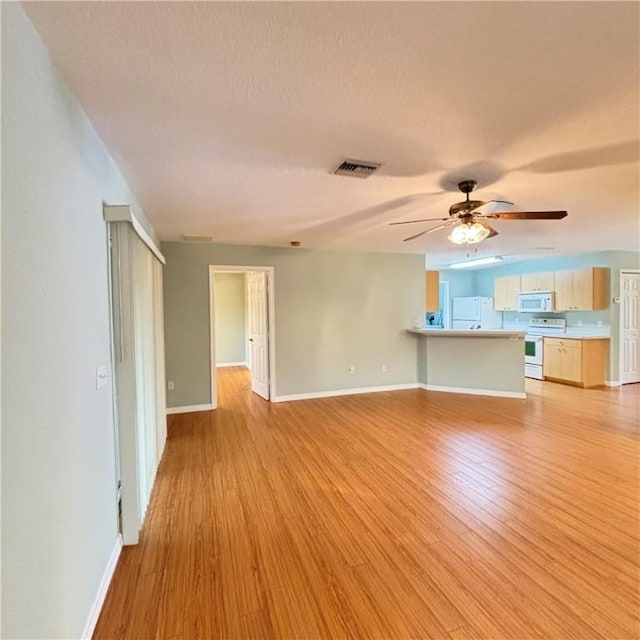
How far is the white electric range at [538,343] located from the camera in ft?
23.3

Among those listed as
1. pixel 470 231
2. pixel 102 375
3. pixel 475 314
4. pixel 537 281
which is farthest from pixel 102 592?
pixel 475 314

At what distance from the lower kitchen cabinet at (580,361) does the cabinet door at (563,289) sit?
0.68m

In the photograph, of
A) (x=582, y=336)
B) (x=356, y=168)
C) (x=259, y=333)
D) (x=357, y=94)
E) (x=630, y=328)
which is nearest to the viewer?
(x=357, y=94)

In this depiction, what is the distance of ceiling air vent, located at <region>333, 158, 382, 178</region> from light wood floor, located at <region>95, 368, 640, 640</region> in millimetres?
2398

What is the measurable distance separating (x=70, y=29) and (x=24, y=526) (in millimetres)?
1644

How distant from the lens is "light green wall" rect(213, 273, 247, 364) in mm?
9195

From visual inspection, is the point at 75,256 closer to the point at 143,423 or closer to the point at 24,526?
the point at 24,526

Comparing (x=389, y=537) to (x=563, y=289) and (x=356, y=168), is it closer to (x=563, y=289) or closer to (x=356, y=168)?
(x=356, y=168)

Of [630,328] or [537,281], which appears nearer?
[630,328]

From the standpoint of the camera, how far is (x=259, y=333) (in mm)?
6141

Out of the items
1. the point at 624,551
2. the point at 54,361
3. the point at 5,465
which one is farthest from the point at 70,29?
the point at 624,551

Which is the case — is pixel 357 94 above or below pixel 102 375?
above

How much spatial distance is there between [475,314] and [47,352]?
9147 millimetres

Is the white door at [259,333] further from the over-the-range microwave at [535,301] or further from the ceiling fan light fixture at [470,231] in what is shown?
the over-the-range microwave at [535,301]
